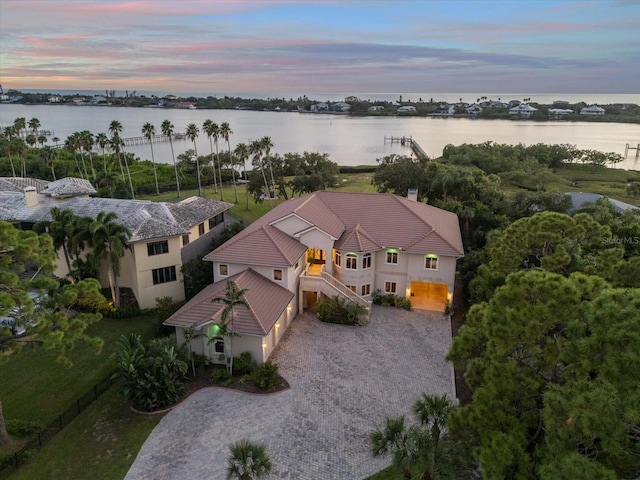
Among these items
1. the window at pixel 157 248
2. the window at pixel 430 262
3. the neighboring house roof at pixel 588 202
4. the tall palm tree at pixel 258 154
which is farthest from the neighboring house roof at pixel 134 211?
the neighboring house roof at pixel 588 202

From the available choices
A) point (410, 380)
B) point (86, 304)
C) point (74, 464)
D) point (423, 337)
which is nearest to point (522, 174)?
point (423, 337)

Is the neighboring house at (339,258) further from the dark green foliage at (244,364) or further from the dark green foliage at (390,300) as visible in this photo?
the dark green foliage at (244,364)

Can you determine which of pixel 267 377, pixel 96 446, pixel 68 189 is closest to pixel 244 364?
pixel 267 377

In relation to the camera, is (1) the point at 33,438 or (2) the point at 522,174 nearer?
(1) the point at 33,438

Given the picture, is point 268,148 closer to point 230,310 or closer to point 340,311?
point 340,311

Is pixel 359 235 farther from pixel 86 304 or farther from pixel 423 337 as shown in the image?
pixel 86 304
